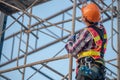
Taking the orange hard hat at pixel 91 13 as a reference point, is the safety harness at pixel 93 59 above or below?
below

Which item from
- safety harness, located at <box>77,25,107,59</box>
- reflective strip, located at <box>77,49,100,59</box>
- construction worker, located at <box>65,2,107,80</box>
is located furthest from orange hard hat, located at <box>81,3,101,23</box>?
reflective strip, located at <box>77,49,100,59</box>

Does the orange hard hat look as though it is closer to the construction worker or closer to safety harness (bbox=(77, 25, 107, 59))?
the construction worker

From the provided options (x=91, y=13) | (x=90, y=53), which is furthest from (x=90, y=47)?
(x=91, y=13)

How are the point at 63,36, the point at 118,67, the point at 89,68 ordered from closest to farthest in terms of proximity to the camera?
the point at 89,68
the point at 118,67
the point at 63,36

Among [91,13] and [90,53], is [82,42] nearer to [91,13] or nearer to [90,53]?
[90,53]

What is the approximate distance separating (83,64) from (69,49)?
0.29 m

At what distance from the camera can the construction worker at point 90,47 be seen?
139 inches

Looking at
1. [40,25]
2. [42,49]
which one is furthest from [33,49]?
[40,25]

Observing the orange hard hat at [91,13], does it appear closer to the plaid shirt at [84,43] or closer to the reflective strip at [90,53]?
the plaid shirt at [84,43]

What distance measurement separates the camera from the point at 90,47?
3682 millimetres

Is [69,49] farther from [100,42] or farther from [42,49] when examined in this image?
[42,49]

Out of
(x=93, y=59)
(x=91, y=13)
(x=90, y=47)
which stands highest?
(x=91, y=13)

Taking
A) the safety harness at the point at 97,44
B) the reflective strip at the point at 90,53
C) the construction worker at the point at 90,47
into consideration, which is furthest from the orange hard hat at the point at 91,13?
the reflective strip at the point at 90,53

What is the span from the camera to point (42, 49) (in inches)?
352
